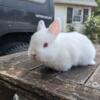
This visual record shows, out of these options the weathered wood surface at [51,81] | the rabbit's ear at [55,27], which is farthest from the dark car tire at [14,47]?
the rabbit's ear at [55,27]

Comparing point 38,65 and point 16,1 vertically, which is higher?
point 16,1

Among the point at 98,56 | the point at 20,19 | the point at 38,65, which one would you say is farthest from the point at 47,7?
the point at 38,65

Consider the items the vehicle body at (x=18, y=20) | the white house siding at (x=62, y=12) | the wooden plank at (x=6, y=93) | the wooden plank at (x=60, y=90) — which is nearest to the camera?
the wooden plank at (x=60, y=90)

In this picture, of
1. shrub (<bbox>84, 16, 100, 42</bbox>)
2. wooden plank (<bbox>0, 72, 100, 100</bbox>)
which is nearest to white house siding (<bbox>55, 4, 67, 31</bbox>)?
shrub (<bbox>84, 16, 100, 42</bbox>)

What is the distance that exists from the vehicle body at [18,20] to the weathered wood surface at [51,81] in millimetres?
904

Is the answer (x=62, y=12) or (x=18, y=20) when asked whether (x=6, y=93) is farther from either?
(x=62, y=12)

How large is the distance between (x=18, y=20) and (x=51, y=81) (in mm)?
1371

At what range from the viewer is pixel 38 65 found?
1410 millimetres

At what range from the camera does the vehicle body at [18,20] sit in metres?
2.23

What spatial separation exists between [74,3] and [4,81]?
35.7 feet

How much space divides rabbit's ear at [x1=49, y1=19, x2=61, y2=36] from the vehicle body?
1114 millimetres

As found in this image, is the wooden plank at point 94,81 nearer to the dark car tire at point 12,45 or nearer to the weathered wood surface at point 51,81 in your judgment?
the weathered wood surface at point 51,81

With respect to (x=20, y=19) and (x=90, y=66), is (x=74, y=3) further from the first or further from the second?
(x=90, y=66)

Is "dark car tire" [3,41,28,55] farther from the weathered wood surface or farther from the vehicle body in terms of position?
the weathered wood surface
